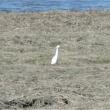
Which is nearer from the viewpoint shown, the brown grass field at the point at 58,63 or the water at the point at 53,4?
the brown grass field at the point at 58,63

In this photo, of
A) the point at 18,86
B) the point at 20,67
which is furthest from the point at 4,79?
the point at 20,67

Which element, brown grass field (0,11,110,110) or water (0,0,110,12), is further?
water (0,0,110,12)

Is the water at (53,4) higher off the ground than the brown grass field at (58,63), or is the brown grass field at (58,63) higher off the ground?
the water at (53,4)

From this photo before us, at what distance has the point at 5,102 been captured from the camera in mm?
8547

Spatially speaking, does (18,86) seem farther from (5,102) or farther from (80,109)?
(80,109)

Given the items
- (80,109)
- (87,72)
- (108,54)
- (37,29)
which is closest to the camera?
(80,109)

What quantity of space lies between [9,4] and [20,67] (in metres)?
17.5

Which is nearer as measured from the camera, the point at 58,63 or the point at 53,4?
the point at 58,63

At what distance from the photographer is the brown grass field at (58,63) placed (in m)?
8.71

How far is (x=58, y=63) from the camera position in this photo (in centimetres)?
1247

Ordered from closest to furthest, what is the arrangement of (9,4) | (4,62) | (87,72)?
(87,72) → (4,62) → (9,4)

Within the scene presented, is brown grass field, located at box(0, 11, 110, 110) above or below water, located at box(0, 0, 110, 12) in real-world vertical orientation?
below

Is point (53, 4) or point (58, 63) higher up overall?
point (53, 4)

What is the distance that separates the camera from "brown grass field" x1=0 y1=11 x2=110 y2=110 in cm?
871
